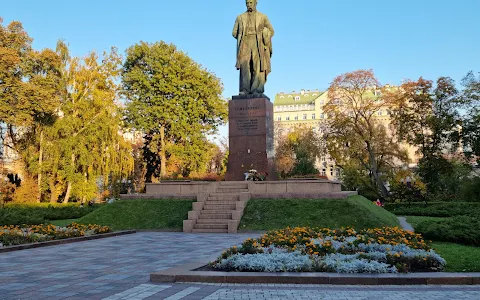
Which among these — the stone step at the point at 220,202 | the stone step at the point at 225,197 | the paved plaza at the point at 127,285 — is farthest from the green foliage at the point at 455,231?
the stone step at the point at 225,197

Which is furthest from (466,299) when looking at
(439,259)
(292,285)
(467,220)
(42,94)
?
(42,94)

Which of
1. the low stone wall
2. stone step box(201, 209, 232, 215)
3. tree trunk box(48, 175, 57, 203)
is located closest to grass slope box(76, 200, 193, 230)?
the low stone wall

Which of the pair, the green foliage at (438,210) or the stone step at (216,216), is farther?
the green foliage at (438,210)

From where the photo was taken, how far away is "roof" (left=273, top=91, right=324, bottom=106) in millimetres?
103688

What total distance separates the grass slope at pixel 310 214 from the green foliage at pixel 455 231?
3.01 metres

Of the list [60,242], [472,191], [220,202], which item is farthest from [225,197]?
[472,191]

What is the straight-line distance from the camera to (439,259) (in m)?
7.89

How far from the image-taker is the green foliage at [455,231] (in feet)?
36.4

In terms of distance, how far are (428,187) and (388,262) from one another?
3721cm

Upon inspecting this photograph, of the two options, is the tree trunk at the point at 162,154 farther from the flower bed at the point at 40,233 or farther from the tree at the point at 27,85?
the flower bed at the point at 40,233

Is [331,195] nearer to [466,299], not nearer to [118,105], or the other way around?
[466,299]

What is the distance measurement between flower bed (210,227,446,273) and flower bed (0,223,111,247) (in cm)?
732

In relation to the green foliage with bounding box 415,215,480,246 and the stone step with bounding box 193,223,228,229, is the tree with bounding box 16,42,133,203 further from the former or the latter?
the green foliage with bounding box 415,215,480,246

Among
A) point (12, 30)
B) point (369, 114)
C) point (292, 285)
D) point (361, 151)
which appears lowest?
point (292, 285)
